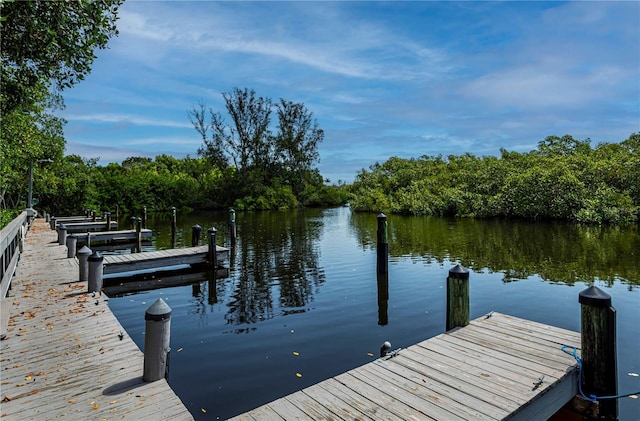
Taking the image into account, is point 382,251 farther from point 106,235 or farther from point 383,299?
point 106,235

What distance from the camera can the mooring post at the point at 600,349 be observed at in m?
4.23

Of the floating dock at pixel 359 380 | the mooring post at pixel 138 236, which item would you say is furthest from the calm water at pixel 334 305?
the mooring post at pixel 138 236

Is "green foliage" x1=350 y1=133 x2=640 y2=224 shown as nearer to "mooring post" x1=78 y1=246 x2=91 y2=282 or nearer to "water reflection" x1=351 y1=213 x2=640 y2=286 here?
"water reflection" x1=351 y1=213 x2=640 y2=286

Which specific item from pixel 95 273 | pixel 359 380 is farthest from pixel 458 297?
pixel 95 273

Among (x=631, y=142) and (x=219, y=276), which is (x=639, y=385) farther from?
(x=631, y=142)

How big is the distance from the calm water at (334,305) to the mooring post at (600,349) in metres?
0.56

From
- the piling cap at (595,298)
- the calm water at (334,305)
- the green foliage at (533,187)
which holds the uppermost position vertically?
the green foliage at (533,187)

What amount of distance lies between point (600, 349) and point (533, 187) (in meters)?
28.1

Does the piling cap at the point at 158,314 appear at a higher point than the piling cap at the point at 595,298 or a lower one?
lower

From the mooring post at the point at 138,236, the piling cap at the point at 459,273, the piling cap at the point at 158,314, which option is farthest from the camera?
the mooring post at the point at 138,236

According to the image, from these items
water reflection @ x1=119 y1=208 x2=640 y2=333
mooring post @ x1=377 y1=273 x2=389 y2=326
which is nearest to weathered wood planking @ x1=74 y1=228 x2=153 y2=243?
water reflection @ x1=119 y1=208 x2=640 y2=333

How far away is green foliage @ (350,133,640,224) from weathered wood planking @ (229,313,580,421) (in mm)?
25501

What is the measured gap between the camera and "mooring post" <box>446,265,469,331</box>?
222 inches

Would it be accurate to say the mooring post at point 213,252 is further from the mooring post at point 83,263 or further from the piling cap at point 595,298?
the piling cap at point 595,298
